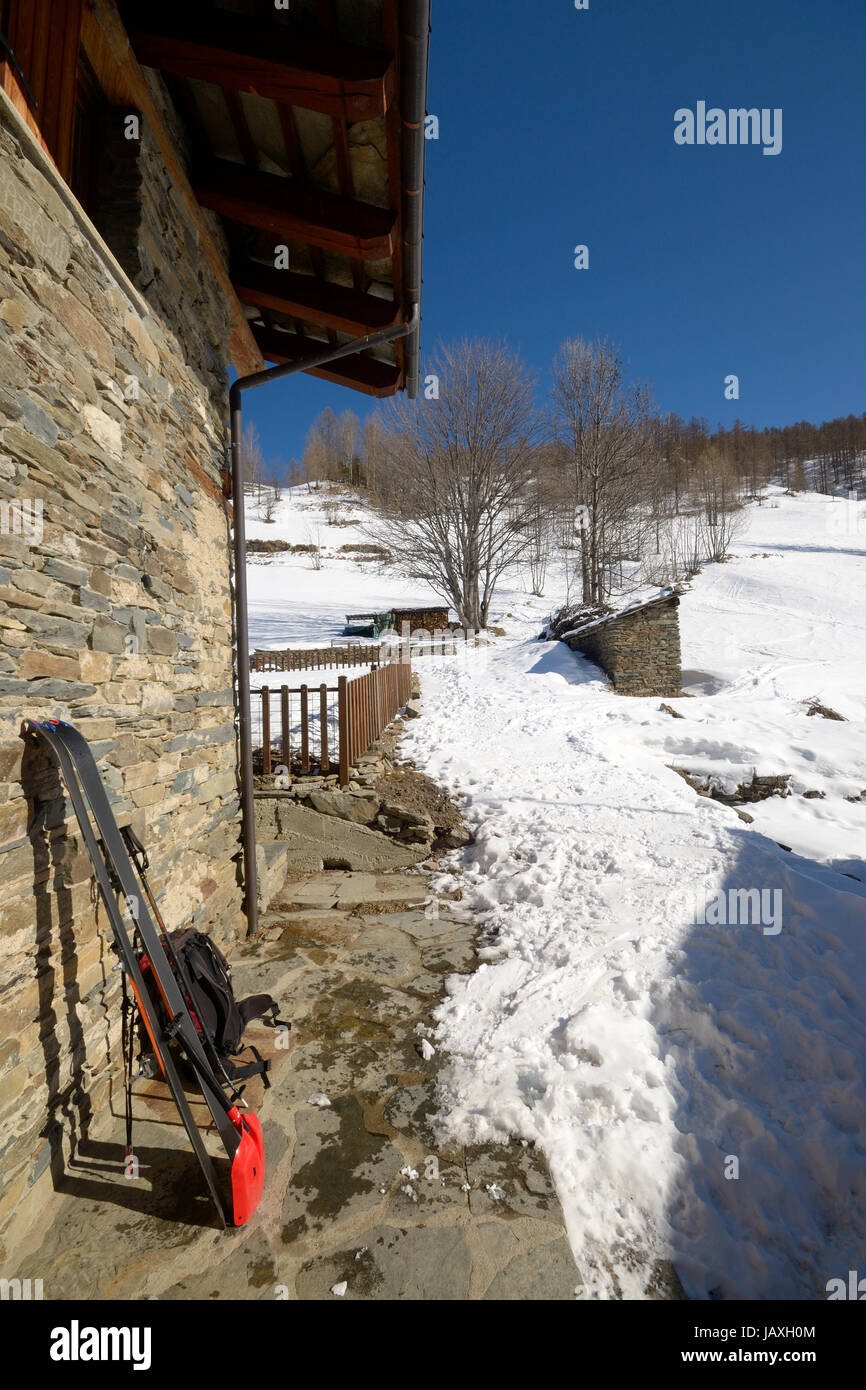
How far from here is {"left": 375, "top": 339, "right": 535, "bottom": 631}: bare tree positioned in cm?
1895

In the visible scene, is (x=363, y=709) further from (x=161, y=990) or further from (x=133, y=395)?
(x=161, y=990)

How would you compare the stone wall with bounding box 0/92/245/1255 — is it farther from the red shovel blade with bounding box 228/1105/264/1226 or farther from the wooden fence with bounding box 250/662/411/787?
the wooden fence with bounding box 250/662/411/787

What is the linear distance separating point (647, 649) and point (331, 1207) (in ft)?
47.5

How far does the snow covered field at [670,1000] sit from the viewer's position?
6.94 ft

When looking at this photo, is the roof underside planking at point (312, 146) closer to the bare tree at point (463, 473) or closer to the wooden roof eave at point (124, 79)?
the wooden roof eave at point (124, 79)

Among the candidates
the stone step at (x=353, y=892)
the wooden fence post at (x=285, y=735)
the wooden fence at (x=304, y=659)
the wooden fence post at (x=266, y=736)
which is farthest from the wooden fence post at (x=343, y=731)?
the wooden fence at (x=304, y=659)

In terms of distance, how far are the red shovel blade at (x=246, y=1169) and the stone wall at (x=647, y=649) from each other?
1369 cm

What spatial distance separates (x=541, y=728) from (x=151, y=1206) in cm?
828

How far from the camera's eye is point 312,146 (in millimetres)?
3158

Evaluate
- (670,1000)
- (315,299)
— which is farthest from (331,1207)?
(315,299)

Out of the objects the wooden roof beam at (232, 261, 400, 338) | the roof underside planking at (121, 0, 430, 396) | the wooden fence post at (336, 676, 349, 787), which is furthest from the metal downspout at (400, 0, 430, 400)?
the wooden fence post at (336, 676, 349, 787)
